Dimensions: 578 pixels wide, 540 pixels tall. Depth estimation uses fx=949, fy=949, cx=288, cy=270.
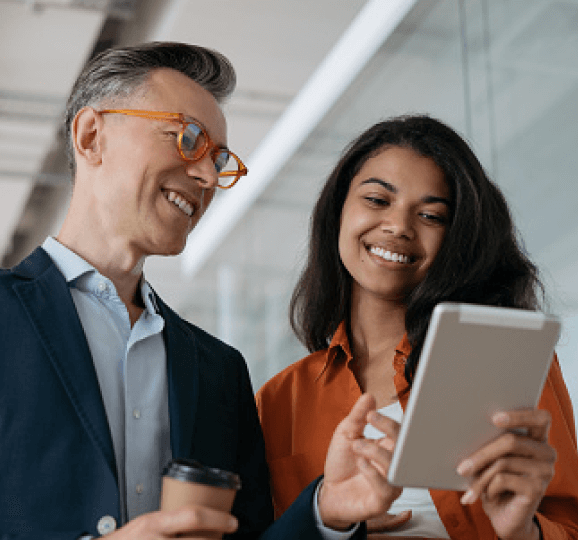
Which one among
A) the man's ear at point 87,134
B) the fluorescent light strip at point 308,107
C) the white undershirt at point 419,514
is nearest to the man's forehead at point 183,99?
the man's ear at point 87,134

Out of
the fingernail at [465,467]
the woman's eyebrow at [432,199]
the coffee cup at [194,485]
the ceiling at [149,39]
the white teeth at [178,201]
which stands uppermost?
the woman's eyebrow at [432,199]

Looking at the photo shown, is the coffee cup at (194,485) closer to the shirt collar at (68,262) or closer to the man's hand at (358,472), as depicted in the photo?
the man's hand at (358,472)

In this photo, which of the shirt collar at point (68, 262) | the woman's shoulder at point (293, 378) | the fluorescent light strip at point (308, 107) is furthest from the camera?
the fluorescent light strip at point (308, 107)

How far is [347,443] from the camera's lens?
5.43 feet

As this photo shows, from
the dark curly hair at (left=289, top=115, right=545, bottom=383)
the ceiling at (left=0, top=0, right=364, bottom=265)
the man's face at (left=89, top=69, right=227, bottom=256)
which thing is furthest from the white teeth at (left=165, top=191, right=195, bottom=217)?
the ceiling at (left=0, top=0, right=364, bottom=265)

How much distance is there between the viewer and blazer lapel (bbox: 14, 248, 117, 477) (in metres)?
1.71

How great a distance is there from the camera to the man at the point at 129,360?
1.65 metres

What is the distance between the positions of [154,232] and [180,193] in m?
0.11

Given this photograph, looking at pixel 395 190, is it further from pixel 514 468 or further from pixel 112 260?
pixel 514 468

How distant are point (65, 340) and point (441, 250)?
982 mm

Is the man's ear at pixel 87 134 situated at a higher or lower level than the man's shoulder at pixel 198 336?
higher

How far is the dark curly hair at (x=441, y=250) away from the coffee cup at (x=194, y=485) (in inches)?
37.1

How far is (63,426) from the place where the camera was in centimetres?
169

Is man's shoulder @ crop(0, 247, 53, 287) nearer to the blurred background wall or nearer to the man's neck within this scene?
the man's neck
